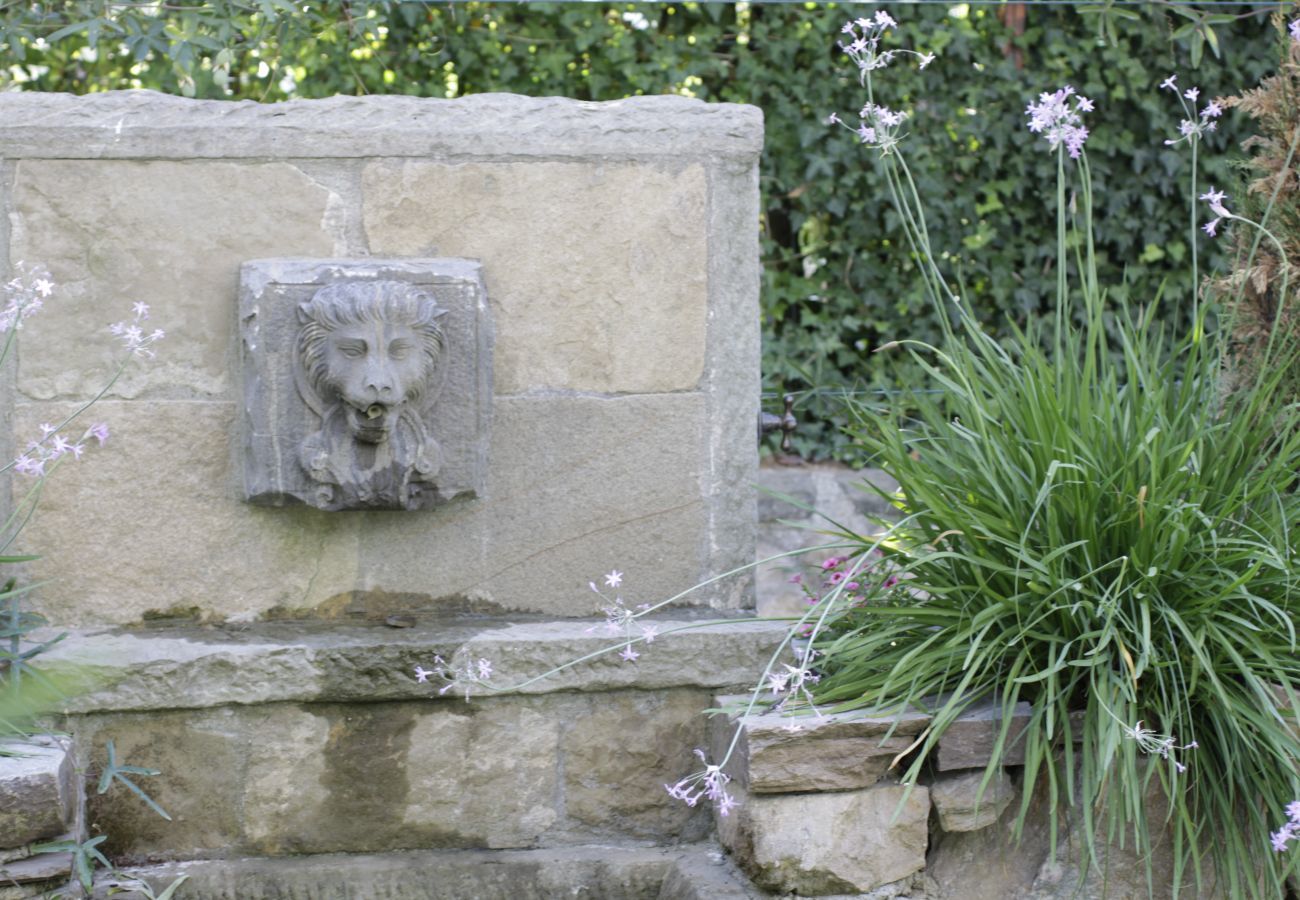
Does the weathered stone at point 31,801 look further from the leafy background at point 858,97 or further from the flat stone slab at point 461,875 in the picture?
the leafy background at point 858,97

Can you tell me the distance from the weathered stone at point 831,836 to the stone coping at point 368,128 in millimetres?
1106

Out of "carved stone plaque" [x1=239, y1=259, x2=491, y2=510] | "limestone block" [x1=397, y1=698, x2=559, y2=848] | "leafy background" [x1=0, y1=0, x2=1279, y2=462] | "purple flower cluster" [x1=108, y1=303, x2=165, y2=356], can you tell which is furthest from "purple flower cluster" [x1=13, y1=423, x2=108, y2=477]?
"leafy background" [x1=0, y1=0, x2=1279, y2=462]

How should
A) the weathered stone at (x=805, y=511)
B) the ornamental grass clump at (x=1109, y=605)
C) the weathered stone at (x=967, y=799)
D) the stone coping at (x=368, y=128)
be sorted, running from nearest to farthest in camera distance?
the ornamental grass clump at (x=1109, y=605) < the weathered stone at (x=967, y=799) < the stone coping at (x=368, y=128) < the weathered stone at (x=805, y=511)

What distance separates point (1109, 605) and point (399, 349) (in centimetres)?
116

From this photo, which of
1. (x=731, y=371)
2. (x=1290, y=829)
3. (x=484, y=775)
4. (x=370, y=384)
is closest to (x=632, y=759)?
(x=484, y=775)

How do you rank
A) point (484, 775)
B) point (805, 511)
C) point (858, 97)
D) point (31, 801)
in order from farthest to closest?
point (858, 97)
point (805, 511)
point (484, 775)
point (31, 801)

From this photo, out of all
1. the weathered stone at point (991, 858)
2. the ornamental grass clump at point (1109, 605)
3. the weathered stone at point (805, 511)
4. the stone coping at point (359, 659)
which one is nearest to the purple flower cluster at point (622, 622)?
the stone coping at point (359, 659)

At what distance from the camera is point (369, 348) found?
8.32 ft

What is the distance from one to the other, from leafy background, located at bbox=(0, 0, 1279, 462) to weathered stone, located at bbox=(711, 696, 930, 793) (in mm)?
2781

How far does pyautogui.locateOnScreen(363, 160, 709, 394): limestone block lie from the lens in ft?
8.94

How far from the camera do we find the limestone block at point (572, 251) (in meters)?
2.72

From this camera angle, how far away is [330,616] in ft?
9.03

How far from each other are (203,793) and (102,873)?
19cm

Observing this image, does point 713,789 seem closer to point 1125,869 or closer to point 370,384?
point 1125,869
